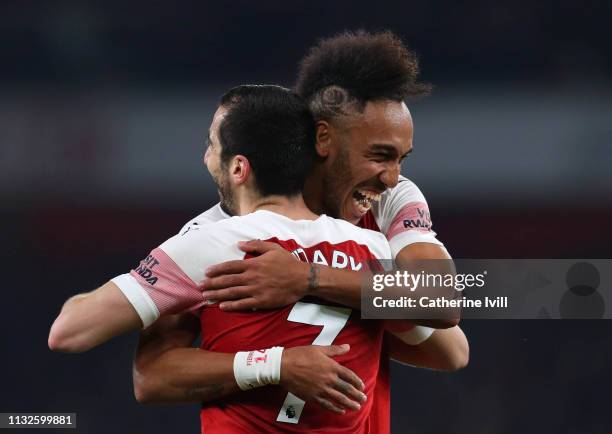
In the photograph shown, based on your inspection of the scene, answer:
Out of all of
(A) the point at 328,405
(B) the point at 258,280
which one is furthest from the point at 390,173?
(A) the point at 328,405

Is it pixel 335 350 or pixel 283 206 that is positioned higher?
pixel 283 206

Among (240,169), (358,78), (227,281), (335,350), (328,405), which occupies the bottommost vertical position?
(328,405)

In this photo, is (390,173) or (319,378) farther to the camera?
(390,173)

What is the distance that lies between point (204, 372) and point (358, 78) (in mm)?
801

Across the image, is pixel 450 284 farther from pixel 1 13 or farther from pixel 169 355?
pixel 1 13

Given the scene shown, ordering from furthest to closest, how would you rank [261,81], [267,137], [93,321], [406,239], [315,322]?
[261,81] → [406,239] → [267,137] → [315,322] → [93,321]

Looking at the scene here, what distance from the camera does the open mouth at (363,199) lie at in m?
2.40

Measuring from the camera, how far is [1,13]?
16.4 ft

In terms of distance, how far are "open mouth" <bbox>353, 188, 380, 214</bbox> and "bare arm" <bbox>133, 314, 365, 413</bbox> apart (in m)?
0.51

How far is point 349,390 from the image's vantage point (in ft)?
6.40

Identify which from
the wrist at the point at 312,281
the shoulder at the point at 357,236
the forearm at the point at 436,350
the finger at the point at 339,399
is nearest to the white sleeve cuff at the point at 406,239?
the shoulder at the point at 357,236

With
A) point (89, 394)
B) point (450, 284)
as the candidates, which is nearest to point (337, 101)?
point (450, 284)

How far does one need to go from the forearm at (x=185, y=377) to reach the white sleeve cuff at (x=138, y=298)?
0.52 feet

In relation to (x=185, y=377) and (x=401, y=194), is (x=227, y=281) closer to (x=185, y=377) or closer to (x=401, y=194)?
(x=185, y=377)
